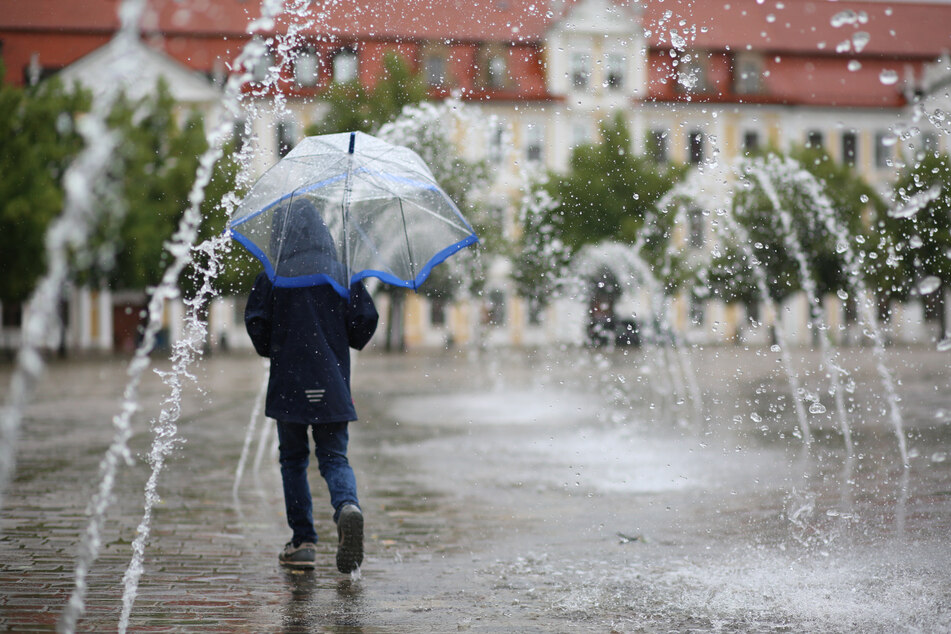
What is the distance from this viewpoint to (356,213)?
5.16 m

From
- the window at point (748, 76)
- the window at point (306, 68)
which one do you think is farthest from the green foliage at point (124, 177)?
the window at point (748, 76)

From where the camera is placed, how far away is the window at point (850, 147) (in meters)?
45.9

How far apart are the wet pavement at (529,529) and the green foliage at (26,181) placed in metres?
18.6

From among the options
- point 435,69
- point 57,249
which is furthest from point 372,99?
point 57,249

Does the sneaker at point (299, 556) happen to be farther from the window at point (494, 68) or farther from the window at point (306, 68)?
the window at point (494, 68)

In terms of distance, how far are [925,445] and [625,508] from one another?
4.10 metres

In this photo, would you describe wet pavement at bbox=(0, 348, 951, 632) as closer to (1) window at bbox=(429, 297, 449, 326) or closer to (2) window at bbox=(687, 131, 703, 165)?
(1) window at bbox=(429, 297, 449, 326)

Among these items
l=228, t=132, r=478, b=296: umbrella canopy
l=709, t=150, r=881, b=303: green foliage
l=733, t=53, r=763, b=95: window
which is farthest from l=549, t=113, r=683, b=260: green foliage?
l=228, t=132, r=478, b=296: umbrella canopy

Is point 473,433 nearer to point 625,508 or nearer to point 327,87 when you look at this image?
point 625,508

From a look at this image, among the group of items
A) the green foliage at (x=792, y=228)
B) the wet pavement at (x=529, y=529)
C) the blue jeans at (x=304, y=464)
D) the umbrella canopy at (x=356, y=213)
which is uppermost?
the green foliage at (x=792, y=228)

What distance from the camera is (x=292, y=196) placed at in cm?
502

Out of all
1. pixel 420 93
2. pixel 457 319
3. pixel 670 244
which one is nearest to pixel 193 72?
pixel 420 93

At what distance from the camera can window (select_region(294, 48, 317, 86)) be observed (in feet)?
119

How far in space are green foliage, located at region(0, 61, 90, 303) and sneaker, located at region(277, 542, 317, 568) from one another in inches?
1038
